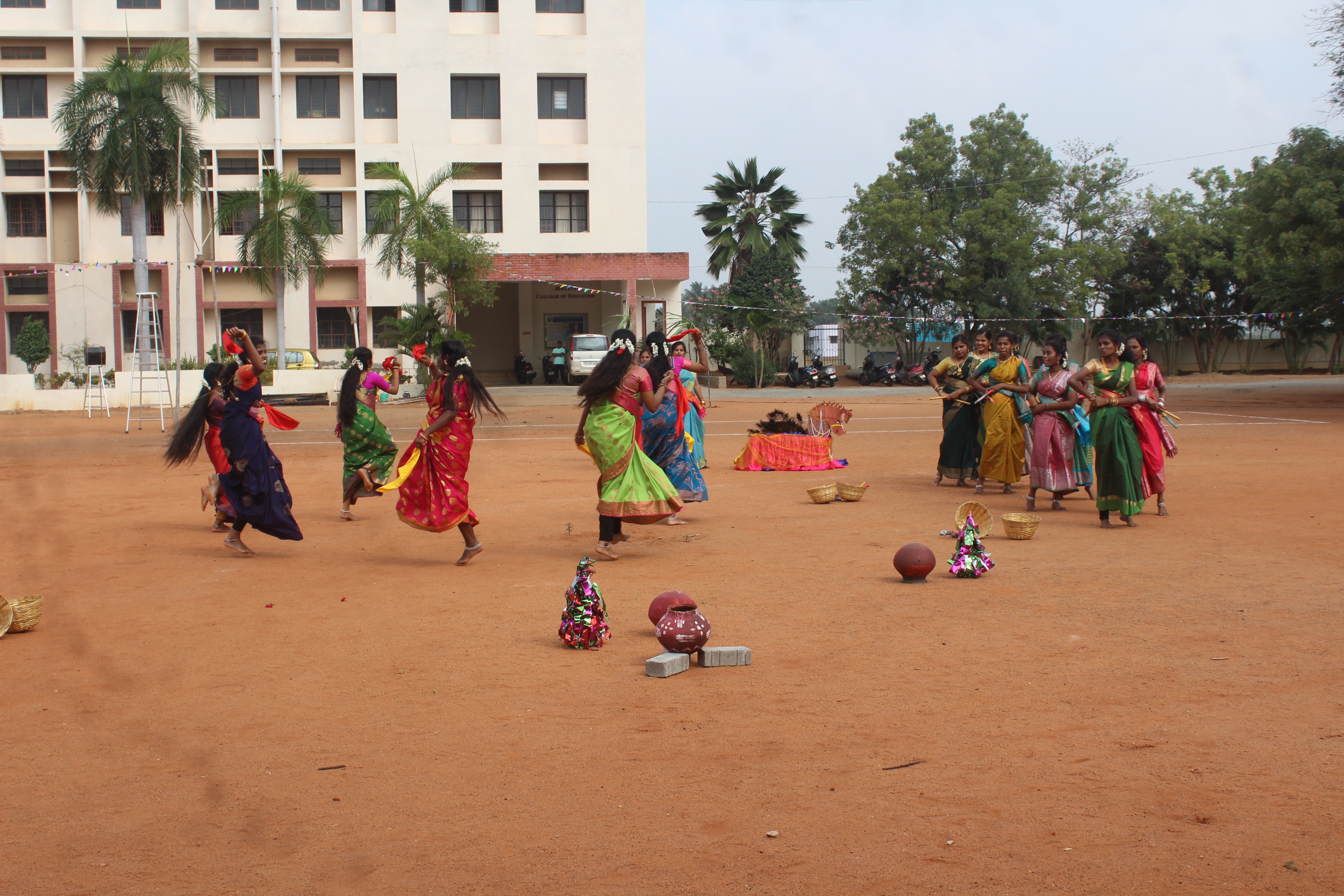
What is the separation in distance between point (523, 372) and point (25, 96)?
19.9 m

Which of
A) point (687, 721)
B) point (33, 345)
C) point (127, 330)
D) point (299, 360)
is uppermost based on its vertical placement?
point (127, 330)

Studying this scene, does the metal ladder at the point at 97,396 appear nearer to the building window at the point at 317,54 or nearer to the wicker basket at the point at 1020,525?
the building window at the point at 317,54

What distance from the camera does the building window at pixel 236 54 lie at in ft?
129

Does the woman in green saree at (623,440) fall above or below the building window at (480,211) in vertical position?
below

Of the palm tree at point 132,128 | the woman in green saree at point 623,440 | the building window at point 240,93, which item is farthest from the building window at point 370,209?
the woman in green saree at point 623,440

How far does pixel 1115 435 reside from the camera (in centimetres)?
1009

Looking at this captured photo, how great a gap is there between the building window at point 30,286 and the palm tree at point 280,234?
7.96 m

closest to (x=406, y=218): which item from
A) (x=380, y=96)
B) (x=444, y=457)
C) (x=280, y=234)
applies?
(x=280, y=234)

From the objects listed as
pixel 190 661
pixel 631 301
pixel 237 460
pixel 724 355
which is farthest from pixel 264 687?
pixel 724 355

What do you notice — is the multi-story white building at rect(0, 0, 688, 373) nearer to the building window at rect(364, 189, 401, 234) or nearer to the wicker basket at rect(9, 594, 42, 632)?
the building window at rect(364, 189, 401, 234)

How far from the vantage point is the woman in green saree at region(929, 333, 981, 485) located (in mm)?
13148

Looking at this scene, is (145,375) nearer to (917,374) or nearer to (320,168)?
(320,168)

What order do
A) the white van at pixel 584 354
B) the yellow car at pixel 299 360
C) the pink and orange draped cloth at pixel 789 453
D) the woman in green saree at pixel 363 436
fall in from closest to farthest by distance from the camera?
the woman in green saree at pixel 363 436
the pink and orange draped cloth at pixel 789 453
the yellow car at pixel 299 360
the white van at pixel 584 354

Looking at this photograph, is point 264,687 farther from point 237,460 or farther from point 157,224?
point 157,224
